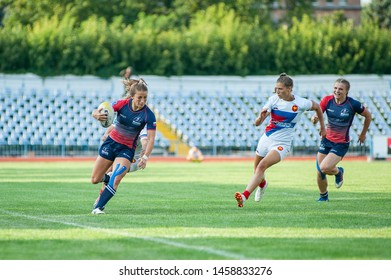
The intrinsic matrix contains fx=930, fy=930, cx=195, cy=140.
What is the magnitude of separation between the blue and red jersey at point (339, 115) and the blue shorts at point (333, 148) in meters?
0.08

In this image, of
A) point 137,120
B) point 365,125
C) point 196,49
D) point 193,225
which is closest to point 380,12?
point 196,49

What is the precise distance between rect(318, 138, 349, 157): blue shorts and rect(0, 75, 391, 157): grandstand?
98.2 ft

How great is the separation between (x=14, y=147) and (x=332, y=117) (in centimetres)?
3156

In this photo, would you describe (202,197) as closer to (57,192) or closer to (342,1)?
(57,192)

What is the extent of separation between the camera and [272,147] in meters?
16.5

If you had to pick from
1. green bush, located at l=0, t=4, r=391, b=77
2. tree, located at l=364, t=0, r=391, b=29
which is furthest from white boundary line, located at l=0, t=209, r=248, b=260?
tree, located at l=364, t=0, r=391, b=29

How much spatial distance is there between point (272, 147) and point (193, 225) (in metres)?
4.35

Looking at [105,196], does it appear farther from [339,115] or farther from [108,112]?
[339,115]

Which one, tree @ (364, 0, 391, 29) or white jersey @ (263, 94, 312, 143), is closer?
white jersey @ (263, 94, 312, 143)

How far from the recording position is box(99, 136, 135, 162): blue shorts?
15.1m

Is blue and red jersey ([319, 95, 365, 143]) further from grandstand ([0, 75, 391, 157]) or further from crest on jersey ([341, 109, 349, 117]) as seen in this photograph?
grandstand ([0, 75, 391, 157])

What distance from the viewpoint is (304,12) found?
77625 millimetres

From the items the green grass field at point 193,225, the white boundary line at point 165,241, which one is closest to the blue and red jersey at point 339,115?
the green grass field at point 193,225
